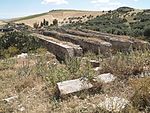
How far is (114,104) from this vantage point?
4.99m

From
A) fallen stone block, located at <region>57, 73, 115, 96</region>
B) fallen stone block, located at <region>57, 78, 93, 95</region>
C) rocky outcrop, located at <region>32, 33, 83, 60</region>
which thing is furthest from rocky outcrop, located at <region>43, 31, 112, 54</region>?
fallen stone block, located at <region>57, 78, 93, 95</region>

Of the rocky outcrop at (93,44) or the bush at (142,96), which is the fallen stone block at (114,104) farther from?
the rocky outcrop at (93,44)

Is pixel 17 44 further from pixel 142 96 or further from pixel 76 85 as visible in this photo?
pixel 142 96

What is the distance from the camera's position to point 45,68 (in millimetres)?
7820

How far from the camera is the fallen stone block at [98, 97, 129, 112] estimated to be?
4.81 metres

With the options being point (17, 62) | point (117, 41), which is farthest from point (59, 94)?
point (117, 41)

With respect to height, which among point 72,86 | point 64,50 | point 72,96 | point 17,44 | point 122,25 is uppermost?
point 72,86

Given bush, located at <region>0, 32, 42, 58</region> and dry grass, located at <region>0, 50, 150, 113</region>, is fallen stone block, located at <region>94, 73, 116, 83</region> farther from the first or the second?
bush, located at <region>0, 32, 42, 58</region>

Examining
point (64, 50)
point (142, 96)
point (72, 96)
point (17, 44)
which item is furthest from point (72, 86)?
point (17, 44)

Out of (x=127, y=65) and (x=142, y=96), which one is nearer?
(x=142, y=96)

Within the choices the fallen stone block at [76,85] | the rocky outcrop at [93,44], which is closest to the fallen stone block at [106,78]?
the fallen stone block at [76,85]

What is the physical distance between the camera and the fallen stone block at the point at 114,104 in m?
4.81

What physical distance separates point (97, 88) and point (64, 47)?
5.94 m

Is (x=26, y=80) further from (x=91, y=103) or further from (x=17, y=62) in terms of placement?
(x=17, y=62)
